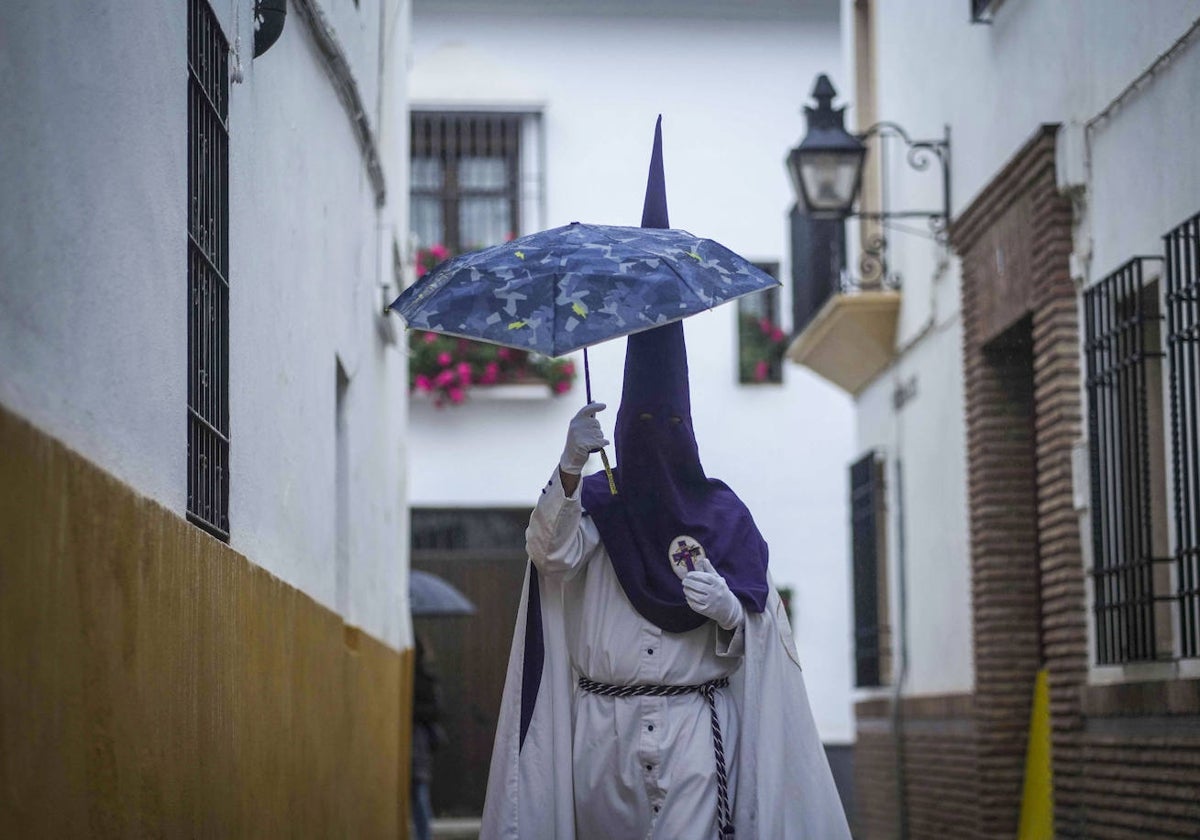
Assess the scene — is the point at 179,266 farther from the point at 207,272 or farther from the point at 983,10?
the point at 983,10

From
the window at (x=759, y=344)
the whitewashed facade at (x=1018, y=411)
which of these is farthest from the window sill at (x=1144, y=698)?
the window at (x=759, y=344)

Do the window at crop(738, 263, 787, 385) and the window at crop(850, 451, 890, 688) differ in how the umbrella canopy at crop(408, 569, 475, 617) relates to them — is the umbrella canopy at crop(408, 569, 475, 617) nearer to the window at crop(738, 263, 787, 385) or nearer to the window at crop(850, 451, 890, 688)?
the window at crop(850, 451, 890, 688)

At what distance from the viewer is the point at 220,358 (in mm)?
5879

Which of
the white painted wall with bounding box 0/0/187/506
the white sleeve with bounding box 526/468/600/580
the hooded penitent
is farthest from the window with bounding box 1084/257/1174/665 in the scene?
the white painted wall with bounding box 0/0/187/506

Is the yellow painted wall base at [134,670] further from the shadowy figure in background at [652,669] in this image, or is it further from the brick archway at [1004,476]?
the brick archway at [1004,476]

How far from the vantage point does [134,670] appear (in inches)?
170

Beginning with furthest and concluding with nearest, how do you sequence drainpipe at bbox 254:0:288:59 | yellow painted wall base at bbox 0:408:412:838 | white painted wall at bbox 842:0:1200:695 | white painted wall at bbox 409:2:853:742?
white painted wall at bbox 409:2:853:742, white painted wall at bbox 842:0:1200:695, drainpipe at bbox 254:0:288:59, yellow painted wall base at bbox 0:408:412:838

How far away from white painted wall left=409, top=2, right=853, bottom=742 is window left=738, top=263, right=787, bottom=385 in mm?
109

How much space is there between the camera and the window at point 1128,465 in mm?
8195

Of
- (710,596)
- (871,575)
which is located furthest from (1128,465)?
(871,575)

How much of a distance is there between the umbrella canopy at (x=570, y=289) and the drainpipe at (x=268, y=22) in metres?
1.35

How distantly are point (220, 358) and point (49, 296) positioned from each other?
2117 millimetres

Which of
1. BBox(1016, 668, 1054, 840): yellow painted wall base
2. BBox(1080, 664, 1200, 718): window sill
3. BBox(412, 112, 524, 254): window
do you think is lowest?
BBox(1016, 668, 1054, 840): yellow painted wall base

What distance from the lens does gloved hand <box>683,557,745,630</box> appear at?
18.3 ft
